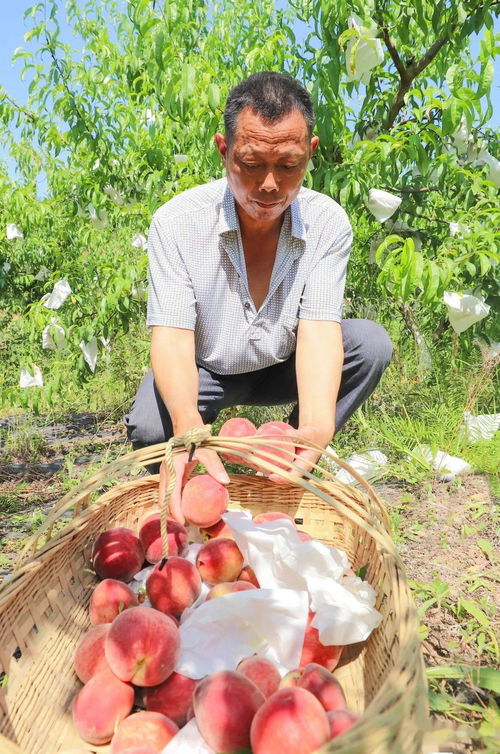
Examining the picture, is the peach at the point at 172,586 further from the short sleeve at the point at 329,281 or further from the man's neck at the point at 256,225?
the man's neck at the point at 256,225

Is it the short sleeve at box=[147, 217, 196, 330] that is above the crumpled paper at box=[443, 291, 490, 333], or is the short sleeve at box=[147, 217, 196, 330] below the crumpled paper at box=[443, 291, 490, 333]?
above

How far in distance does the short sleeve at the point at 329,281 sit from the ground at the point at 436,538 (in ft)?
2.28

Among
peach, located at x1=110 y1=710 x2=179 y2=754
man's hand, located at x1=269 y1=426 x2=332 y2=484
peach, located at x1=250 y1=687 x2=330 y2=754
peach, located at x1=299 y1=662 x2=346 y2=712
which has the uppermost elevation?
peach, located at x1=250 y1=687 x2=330 y2=754

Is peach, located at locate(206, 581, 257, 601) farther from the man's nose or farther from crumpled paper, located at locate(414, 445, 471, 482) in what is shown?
crumpled paper, located at locate(414, 445, 471, 482)

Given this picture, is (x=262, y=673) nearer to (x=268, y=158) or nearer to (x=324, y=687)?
(x=324, y=687)

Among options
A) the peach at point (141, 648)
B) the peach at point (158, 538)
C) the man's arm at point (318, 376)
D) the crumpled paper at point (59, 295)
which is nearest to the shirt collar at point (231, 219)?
the man's arm at point (318, 376)

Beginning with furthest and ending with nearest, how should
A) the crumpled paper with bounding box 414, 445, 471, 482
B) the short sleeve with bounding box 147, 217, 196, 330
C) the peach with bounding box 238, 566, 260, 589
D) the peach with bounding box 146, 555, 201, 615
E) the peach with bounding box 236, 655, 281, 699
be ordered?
the crumpled paper with bounding box 414, 445, 471, 482 → the short sleeve with bounding box 147, 217, 196, 330 → the peach with bounding box 238, 566, 260, 589 → the peach with bounding box 146, 555, 201, 615 → the peach with bounding box 236, 655, 281, 699

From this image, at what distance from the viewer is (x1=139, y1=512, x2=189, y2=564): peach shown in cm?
134

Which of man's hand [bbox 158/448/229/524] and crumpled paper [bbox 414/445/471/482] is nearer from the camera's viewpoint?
man's hand [bbox 158/448/229/524]

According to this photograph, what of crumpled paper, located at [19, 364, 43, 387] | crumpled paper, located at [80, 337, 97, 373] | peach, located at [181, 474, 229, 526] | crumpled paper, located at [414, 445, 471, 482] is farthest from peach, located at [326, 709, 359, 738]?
crumpled paper, located at [19, 364, 43, 387]

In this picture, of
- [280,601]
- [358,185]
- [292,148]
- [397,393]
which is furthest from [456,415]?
[280,601]

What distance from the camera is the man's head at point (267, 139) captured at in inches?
57.3

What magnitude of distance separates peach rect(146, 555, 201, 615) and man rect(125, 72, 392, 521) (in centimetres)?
40

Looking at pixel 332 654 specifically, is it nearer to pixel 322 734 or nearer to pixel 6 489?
pixel 322 734
